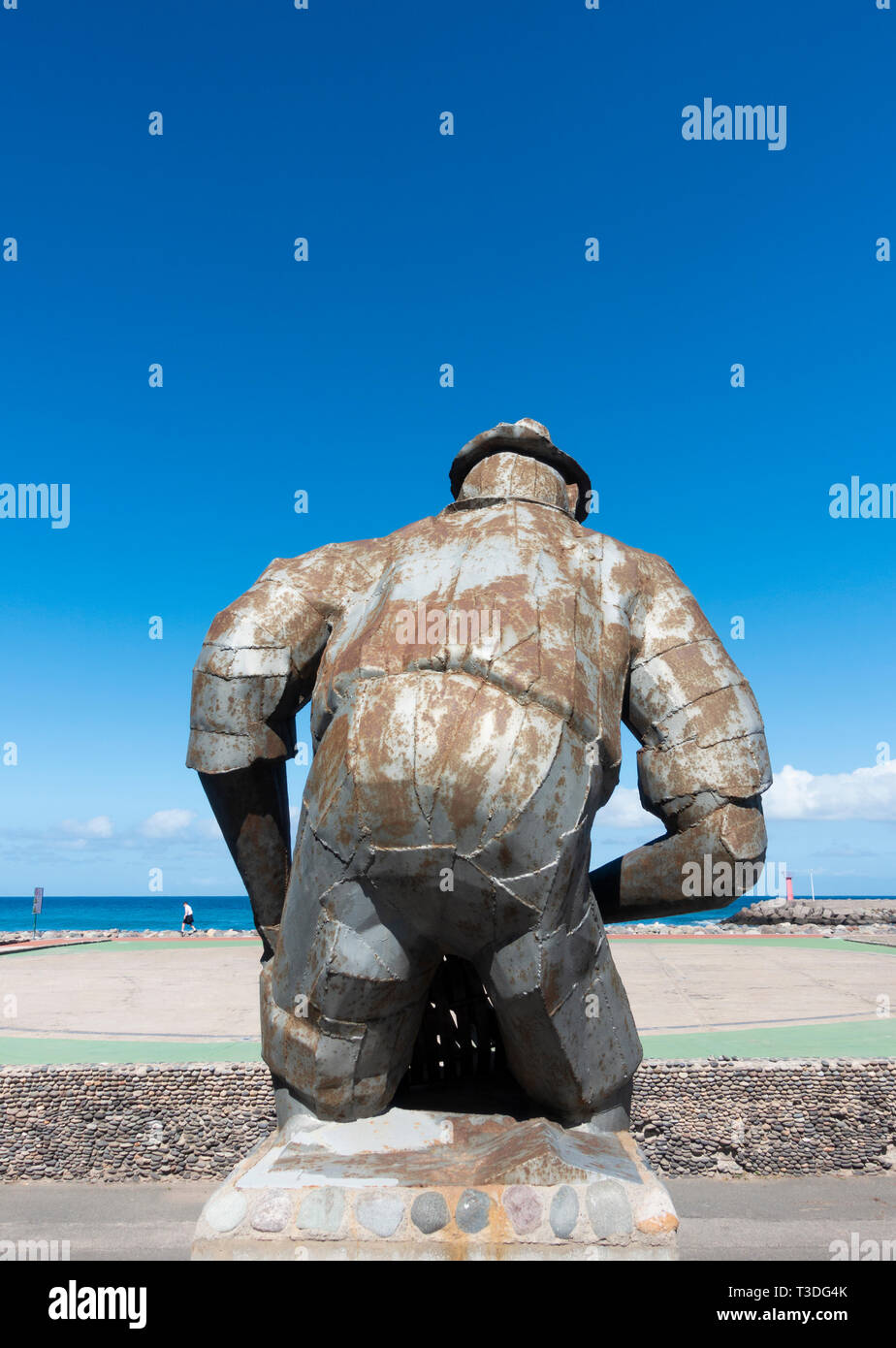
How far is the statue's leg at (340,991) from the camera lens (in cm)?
204

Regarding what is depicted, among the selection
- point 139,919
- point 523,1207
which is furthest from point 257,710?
point 139,919

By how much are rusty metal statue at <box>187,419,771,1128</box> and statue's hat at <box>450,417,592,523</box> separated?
235 millimetres

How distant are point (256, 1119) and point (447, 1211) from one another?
15.2 feet

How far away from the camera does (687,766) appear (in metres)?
2.18

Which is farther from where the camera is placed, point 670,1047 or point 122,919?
point 122,919

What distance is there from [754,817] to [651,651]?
1.51ft

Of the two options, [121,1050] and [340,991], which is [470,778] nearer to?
[340,991]

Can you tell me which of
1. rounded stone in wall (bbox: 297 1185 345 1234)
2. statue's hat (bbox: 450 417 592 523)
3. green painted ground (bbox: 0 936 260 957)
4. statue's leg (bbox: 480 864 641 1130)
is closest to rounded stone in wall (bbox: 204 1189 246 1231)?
rounded stone in wall (bbox: 297 1185 345 1234)

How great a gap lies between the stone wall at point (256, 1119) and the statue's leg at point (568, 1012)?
14.3 ft

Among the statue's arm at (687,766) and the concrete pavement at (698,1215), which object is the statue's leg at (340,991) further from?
the concrete pavement at (698,1215)

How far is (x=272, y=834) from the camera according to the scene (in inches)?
98.7

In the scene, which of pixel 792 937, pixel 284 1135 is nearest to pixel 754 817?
pixel 284 1135

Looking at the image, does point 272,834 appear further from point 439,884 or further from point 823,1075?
point 823,1075

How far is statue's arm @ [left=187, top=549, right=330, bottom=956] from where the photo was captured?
2.38 meters
